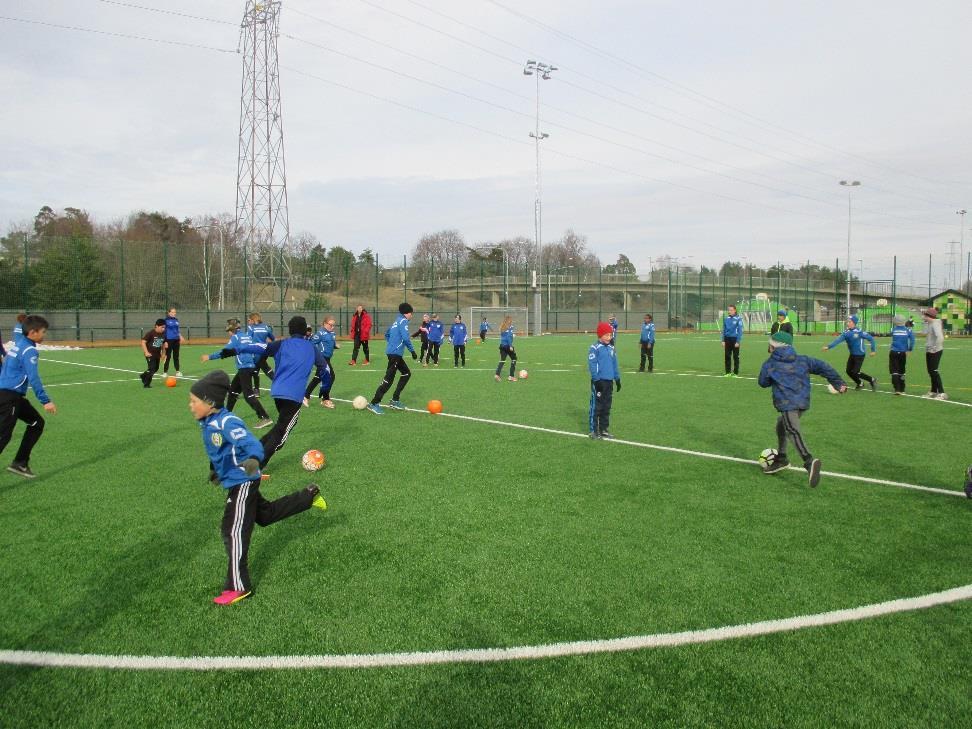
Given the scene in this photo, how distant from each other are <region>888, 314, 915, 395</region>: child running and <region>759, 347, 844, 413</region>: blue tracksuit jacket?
10.4 m

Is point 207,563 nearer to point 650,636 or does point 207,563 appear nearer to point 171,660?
point 171,660

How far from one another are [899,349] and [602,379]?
34.7ft

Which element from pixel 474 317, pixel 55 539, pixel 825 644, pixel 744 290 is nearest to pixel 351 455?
pixel 55 539

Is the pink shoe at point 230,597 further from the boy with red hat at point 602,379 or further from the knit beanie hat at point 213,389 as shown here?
the boy with red hat at point 602,379

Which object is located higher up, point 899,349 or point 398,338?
point 398,338

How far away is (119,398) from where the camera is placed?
16.5 m

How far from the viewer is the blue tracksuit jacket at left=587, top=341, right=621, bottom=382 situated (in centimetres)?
1124

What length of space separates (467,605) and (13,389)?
6.92 metres

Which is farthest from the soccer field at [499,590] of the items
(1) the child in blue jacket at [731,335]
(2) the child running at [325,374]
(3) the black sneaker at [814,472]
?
(1) the child in blue jacket at [731,335]

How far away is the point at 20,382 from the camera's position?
8.71 meters

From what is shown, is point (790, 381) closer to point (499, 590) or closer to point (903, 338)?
point (499, 590)

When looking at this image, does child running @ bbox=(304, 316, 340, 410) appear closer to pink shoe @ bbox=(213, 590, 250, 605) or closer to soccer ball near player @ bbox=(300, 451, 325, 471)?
soccer ball near player @ bbox=(300, 451, 325, 471)

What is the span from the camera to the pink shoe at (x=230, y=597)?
496cm

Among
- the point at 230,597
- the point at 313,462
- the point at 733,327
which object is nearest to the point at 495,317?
the point at 733,327
